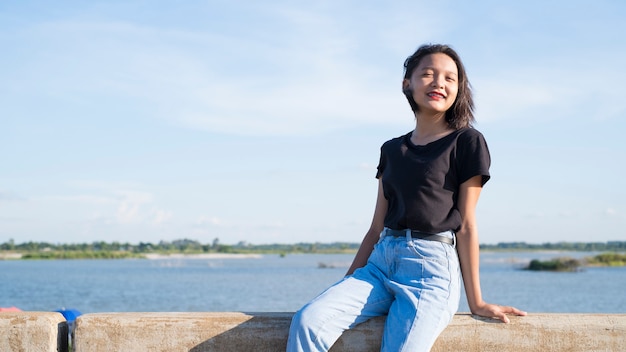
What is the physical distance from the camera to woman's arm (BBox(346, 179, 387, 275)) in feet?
12.7

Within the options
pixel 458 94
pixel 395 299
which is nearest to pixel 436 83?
pixel 458 94

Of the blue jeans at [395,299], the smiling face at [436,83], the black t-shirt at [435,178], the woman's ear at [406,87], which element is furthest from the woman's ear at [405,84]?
the blue jeans at [395,299]

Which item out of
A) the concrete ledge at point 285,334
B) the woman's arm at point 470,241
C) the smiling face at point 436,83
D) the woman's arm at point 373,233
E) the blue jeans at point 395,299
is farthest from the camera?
the woman's arm at point 373,233

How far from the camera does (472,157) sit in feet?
11.6

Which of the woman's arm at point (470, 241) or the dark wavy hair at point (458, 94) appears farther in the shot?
the dark wavy hair at point (458, 94)

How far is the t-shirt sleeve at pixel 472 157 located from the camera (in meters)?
3.52

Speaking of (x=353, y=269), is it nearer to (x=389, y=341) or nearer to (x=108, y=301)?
(x=389, y=341)

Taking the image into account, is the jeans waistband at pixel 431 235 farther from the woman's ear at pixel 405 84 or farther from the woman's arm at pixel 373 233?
the woman's ear at pixel 405 84

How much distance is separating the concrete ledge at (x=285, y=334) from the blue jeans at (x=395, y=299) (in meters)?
0.12

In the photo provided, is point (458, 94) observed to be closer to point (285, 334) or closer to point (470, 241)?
point (470, 241)

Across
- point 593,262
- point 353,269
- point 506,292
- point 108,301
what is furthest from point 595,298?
point 593,262

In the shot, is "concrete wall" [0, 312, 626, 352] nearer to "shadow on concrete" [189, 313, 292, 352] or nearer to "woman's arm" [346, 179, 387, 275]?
"shadow on concrete" [189, 313, 292, 352]

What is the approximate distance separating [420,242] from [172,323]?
1199 mm

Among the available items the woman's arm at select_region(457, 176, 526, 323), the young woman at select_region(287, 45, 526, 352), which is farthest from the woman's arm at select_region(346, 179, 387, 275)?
the woman's arm at select_region(457, 176, 526, 323)
